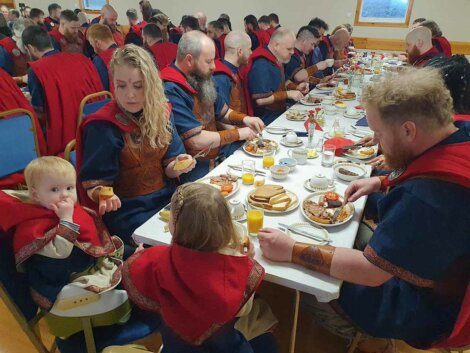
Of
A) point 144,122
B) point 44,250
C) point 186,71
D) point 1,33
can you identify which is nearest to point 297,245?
point 44,250

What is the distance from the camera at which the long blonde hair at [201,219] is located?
1113 millimetres

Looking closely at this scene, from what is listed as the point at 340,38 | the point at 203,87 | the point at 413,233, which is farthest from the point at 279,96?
the point at 340,38

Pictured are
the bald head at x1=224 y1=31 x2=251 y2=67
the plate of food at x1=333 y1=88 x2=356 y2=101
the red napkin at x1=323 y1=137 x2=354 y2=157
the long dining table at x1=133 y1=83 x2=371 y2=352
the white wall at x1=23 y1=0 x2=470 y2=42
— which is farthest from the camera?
the white wall at x1=23 y1=0 x2=470 y2=42

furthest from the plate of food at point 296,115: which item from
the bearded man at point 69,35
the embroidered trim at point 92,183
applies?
the bearded man at point 69,35

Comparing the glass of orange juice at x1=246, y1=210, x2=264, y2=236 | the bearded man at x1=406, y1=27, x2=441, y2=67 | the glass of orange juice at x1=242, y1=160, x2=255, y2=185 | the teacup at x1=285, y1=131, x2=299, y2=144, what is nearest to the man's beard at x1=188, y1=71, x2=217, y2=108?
the teacup at x1=285, y1=131, x2=299, y2=144

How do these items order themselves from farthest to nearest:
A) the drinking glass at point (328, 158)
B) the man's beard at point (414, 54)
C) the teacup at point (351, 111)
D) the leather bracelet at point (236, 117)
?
the man's beard at point (414, 54) < the teacup at point (351, 111) < the leather bracelet at point (236, 117) < the drinking glass at point (328, 158)

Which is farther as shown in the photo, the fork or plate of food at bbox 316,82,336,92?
plate of food at bbox 316,82,336,92

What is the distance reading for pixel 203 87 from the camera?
2773 mm

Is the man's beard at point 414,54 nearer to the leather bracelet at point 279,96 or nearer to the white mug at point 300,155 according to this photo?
the leather bracelet at point 279,96

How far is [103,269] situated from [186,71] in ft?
5.60

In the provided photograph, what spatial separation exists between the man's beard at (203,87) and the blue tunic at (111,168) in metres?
1.01

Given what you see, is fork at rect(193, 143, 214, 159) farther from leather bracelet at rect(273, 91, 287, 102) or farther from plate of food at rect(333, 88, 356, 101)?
plate of food at rect(333, 88, 356, 101)

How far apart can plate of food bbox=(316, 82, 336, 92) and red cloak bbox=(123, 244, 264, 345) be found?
3.73 m

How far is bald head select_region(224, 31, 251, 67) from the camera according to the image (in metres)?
3.45
